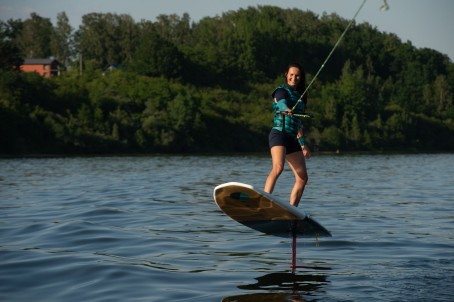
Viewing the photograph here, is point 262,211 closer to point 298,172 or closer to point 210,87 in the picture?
point 298,172

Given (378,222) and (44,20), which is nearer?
(378,222)

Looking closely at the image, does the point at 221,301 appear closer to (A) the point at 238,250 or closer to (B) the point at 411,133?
(A) the point at 238,250

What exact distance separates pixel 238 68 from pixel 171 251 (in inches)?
4834

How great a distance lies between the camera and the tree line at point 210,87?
8662 cm

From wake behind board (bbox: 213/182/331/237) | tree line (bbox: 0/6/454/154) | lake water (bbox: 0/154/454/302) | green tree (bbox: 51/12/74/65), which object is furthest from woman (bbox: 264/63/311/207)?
green tree (bbox: 51/12/74/65)

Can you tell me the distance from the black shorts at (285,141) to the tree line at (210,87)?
70642 millimetres

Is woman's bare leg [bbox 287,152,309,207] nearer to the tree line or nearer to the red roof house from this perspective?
the tree line

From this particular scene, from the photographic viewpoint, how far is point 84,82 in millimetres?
101312

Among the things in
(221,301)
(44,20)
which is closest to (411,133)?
(44,20)

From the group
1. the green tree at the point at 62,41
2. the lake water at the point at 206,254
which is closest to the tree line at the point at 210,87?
the green tree at the point at 62,41

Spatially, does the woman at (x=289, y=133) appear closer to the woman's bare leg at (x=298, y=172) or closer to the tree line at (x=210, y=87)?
the woman's bare leg at (x=298, y=172)

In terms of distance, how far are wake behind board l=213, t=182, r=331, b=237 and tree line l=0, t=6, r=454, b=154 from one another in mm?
70768

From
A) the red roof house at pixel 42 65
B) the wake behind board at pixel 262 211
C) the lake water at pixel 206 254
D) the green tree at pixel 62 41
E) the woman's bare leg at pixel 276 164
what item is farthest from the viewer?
the green tree at pixel 62 41

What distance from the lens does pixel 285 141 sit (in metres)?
9.81
